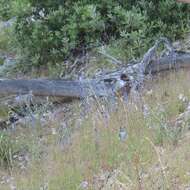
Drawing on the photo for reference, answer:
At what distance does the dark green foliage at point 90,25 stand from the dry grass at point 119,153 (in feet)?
4.13

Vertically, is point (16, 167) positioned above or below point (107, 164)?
below

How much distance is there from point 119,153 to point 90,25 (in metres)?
2.81

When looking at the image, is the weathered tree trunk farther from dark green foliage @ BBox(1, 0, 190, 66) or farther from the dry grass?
dark green foliage @ BBox(1, 0, 190, 66)

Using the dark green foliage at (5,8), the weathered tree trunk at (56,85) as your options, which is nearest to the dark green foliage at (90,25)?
the dark green foliage at (5,8)

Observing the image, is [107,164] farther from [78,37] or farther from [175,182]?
[78,37]

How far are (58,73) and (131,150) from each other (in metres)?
2.96

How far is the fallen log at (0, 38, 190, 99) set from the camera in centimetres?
590

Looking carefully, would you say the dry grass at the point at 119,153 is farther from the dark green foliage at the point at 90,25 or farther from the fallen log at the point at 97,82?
the dark green foliage at the point at 90,25

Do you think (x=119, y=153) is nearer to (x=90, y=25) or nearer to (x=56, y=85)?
(x=56, y=85)

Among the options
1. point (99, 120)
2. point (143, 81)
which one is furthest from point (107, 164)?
point (143, 81)

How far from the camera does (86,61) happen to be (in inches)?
280

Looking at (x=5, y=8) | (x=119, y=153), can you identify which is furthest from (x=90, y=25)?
(x=119, y=153)

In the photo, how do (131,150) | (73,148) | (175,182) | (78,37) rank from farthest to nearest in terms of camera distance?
(78,37) < (73,148) < (131,150) < (175,182)

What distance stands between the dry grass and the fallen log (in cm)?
36
